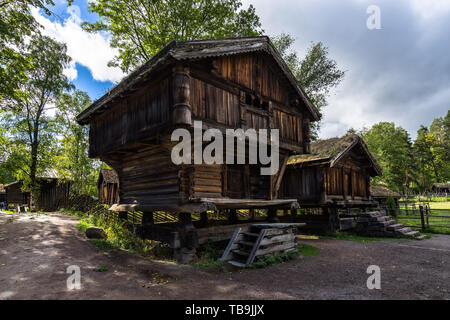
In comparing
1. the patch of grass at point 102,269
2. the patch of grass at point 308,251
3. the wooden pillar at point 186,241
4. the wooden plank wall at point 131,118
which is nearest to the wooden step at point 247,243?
the wooden pillar at point 186,241

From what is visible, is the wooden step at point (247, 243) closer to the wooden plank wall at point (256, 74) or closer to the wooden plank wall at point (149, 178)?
the wooden plank wall at point (149, 178)

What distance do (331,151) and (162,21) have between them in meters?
14.8

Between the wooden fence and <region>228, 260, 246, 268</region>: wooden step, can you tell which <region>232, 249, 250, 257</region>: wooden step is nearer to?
<region>228, 260, 246, 268</region>: wooden step

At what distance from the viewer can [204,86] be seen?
8.62m

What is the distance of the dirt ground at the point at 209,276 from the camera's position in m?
5.04

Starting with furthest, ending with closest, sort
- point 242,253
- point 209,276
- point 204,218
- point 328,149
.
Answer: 1. point 328,149
2. point 204,218
3. point 242,253
4. point 209,276

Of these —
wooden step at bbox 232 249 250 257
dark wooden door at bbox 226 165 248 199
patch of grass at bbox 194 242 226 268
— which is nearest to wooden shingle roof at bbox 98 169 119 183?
dark wooden door at bbox 226 165 248 199

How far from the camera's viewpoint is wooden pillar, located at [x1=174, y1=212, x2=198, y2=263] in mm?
8124

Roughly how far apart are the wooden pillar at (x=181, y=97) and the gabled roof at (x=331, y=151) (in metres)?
9.84

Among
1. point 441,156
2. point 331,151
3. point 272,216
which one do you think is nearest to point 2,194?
point 272,216

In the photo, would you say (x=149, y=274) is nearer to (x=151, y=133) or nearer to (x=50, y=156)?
(x=151, y=133)

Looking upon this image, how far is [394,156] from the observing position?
51.1 m

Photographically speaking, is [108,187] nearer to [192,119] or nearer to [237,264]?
[192,119]

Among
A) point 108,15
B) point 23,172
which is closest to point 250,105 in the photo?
point 108,15
